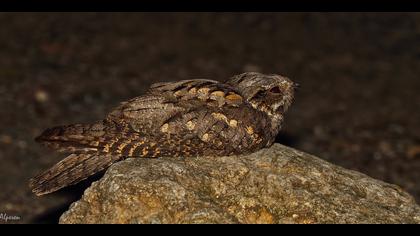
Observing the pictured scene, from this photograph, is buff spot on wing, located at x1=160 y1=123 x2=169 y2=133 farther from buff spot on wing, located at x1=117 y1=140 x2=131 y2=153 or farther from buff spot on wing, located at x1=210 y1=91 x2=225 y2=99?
buff spot on wing, located at x1=210 y1=91 x2=225 y2=99

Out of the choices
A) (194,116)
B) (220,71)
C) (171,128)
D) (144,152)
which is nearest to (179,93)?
(194,116)

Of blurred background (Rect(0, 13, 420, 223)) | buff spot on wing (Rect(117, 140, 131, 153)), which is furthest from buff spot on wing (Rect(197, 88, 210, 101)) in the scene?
blurred background (Rect(0, 13, 420, 223))

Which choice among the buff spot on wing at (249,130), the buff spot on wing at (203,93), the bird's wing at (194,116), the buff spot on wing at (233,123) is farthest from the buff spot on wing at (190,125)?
the buff spot on wing at (249,130)

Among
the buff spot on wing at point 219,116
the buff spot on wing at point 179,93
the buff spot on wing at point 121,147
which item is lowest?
the buff spot on wing at point 121,147

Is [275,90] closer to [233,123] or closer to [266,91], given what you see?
[266,91]

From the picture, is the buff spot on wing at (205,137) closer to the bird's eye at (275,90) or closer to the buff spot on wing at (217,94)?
the buff spot on wing at (217,94)
